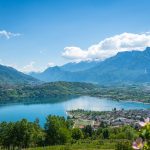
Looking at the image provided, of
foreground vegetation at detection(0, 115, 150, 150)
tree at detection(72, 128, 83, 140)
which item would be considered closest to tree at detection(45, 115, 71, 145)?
foreground vegetation at detection(0, 115, 150, 150)

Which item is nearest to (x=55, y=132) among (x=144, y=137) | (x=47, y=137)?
(x=47, y=137)

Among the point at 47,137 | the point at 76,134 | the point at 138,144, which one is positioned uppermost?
the point at 138,144

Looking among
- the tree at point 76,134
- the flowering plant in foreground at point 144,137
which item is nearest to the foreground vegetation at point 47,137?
the tree at point 76,134

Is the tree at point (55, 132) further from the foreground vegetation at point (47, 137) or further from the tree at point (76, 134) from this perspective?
the tree at point (76, 134)

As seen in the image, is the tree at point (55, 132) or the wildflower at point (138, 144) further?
the tree at point (55, 132)

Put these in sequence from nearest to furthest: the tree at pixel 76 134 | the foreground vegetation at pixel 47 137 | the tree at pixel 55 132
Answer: the foreground vegetation at pixel 47 137
the tree at pixel 55 132
the tree at pixel 76 134

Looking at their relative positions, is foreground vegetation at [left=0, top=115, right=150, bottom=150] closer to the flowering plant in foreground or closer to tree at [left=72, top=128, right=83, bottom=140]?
tree at [left=72, top=128, right=83, bottom=140]

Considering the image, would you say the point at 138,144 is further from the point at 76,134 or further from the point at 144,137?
the point at 76,134

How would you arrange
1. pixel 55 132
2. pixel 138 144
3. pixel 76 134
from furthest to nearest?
pixel 76 134 → pixel 55 132 → pixel 138 144

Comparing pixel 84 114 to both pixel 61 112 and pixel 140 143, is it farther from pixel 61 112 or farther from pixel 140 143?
pixel 140 143

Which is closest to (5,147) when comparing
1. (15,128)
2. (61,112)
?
(15,128)

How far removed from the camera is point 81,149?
4119 centimetres

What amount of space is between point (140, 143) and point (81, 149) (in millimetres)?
→ 39389

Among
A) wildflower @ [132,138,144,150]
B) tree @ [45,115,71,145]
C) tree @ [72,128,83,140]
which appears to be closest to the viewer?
wildflower @ [132,138,144,150]
